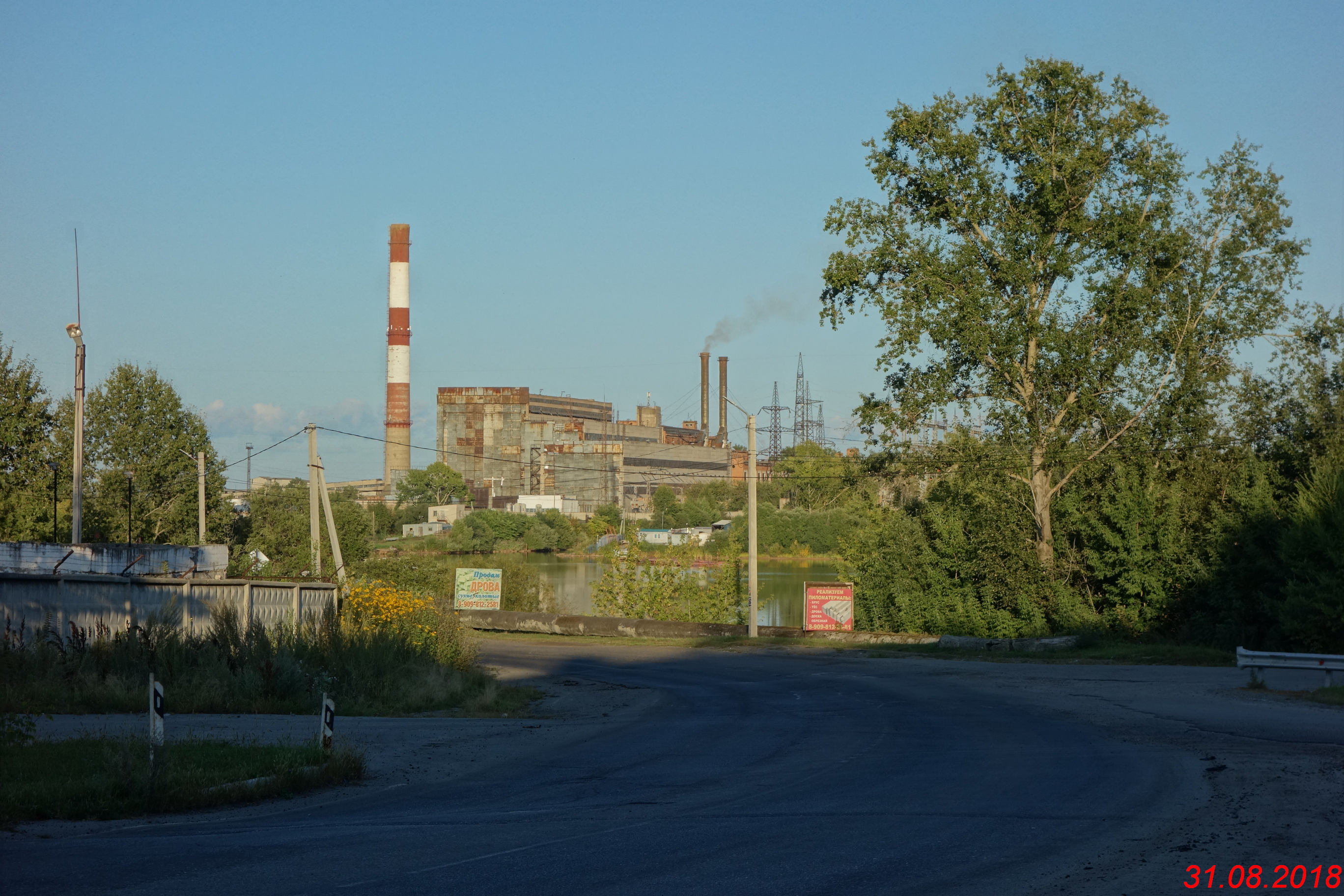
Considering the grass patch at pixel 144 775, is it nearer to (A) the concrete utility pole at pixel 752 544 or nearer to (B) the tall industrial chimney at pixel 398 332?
(A) the concrete utility pole at pixel 752 544

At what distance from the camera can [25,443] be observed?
5503 cm

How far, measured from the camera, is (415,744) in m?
15.0

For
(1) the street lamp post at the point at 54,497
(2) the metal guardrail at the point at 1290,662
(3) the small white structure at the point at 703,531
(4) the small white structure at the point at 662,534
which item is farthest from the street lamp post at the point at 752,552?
(4) the small white structure at the point at 662,534

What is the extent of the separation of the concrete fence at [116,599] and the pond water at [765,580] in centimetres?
2814

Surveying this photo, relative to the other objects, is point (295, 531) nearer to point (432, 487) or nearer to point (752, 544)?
point (752, 544)

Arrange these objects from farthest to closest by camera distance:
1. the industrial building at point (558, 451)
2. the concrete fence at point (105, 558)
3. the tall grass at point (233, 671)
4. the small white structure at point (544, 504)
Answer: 1. the industrial building at point (558, 451)
2. the small white structure at point (544, 504)
3. the concrete fence at point (105, 558)
4. the tall grass at point (233, 671)

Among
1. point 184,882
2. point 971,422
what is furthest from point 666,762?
point 971,422

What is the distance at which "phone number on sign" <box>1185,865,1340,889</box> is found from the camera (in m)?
7.67

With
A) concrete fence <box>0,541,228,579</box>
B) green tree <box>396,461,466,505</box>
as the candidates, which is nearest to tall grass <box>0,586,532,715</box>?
concrete fence <box>0,541,228,579</box>

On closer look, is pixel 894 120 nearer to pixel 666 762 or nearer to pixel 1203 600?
pixel 1203 600

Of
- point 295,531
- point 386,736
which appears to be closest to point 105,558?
point 386,736

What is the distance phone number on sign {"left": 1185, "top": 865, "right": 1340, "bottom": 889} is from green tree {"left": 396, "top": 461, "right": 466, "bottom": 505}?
124 m

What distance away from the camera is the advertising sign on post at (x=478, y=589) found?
148ft

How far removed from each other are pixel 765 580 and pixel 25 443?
43963 millimetres
